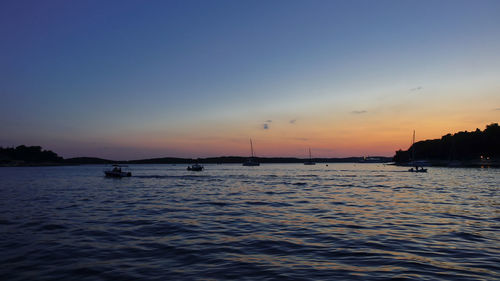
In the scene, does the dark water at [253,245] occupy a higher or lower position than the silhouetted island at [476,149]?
lower

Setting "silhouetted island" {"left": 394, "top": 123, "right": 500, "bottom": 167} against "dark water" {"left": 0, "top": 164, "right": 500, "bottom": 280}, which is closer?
"dark water" {"left": 0, "top": 164, "right": 500, "bottom": 280}

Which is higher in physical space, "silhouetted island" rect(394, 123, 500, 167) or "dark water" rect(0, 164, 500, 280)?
"silhouetted island" rect(394, 123, 500, 167)

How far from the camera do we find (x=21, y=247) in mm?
15055

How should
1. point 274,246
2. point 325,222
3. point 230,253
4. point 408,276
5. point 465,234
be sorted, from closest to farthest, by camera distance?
point 408,276, point 230,253, point 274,246, point 465,234, point 325,222

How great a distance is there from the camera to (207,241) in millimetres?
16047

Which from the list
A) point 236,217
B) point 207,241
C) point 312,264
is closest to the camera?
point 312,264

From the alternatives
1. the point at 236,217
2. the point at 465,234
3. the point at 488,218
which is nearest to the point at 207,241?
the point at 236,217

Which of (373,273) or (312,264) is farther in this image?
(312,264)

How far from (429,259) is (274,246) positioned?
6.30m

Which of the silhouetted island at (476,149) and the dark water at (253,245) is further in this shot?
Result: the silhouetted island at (476,149)

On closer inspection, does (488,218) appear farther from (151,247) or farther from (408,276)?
(151,247)

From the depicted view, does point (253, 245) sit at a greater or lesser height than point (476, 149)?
lesser

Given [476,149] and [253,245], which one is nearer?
[253,245]

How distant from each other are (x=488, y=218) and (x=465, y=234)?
7429 millimetres
